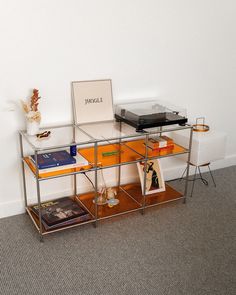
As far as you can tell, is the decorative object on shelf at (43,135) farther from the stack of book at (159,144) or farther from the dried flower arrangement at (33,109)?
the stack of book at (159,144)

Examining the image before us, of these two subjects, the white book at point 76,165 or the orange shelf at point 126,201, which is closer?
the white book at point 76,165

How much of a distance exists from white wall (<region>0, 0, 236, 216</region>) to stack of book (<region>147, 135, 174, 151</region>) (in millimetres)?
402

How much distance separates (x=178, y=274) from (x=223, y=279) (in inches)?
10.2

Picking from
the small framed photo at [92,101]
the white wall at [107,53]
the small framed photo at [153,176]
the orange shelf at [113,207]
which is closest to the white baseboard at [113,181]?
the white wall at [107,53]

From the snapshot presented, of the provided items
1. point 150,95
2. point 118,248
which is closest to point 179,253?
point 118,248

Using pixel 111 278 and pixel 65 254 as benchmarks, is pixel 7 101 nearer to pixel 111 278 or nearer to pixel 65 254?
pixel 65 254

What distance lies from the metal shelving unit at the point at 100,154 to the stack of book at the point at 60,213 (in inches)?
1.3

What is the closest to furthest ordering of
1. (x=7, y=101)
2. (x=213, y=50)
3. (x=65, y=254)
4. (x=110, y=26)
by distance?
(x=65, y=254), (x=7, y=101), (x=110, y=26), (x=213, y=50)

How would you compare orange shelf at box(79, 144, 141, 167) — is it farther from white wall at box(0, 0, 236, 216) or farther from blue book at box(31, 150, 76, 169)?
white wall at box(0, 0, 236, 216)

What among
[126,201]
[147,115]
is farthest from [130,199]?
[147,115]

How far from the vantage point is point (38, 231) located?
261cm

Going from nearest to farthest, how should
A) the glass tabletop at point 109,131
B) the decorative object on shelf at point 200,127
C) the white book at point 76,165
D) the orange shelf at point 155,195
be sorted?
the white book at point 76,165, the glass tabletop at point 109,131, the orange shelf at point 155,195, the decorative object on shelf at point 200,127

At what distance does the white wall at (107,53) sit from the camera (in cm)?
253

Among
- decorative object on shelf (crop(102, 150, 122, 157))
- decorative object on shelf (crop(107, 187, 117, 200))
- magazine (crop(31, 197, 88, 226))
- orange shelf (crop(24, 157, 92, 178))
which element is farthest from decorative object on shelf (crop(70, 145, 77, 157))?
decorative object on shelf (crop(107, 187, 117, 200))
